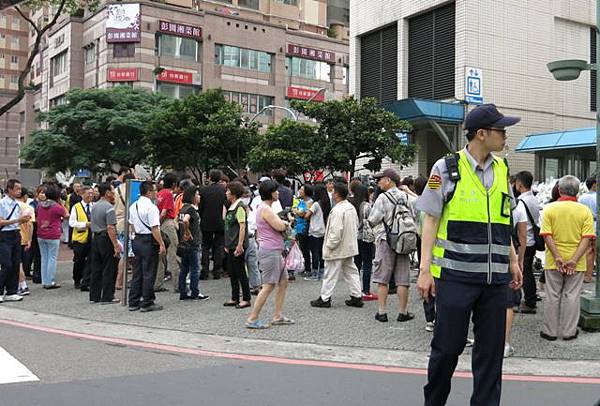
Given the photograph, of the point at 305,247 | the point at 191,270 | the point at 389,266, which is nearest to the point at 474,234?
the point at 389,266

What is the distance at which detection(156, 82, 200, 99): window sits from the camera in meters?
56.3

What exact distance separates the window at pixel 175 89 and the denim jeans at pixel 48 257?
4623 centimetres

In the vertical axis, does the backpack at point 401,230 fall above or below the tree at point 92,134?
below

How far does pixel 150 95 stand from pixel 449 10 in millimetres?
28306

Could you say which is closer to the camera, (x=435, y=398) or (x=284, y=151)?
(x=435, y=398)

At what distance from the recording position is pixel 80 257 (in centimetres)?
1119

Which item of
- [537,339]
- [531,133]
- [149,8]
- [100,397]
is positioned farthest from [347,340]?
[149,8]

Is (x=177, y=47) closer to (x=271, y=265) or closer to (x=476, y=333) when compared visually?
(x=271, y=265)

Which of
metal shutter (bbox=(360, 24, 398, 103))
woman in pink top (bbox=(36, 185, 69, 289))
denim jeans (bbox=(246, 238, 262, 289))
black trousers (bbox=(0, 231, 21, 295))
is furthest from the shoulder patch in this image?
metal shutter (bbox=(360, 24, 398, 103))

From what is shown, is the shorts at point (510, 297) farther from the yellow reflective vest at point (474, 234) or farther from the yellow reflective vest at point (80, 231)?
the yellow reflective vest at point (80, 231)

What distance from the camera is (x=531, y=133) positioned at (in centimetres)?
2016

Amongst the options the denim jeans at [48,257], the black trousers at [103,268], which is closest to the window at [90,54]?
the denim jeans at [48,257]

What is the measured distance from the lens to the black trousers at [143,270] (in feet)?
29.4

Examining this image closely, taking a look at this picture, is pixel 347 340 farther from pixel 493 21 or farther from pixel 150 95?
pixel 150 95
